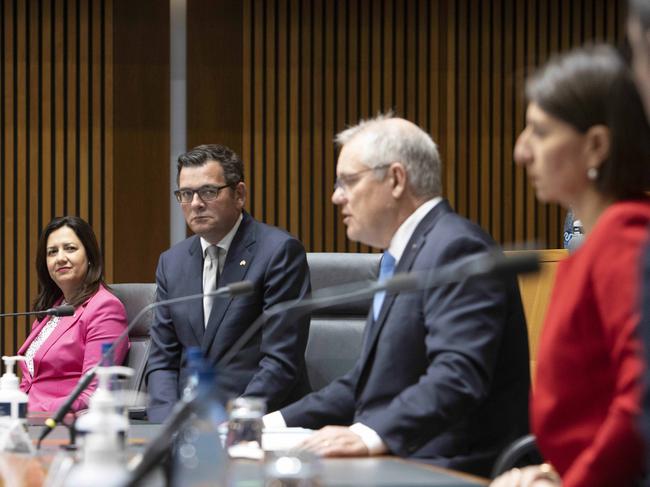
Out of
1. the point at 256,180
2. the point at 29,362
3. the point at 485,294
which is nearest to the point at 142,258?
the point at 256,180

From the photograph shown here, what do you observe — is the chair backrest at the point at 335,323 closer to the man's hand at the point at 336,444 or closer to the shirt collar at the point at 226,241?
the shirt collar at the point at 226,241

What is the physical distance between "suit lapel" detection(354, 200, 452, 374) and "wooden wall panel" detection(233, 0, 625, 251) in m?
3.97

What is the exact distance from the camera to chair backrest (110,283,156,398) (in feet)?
13.8

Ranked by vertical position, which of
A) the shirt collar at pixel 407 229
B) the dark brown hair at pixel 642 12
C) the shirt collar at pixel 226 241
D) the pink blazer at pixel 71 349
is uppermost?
the dark brown hair at pixel 642 12

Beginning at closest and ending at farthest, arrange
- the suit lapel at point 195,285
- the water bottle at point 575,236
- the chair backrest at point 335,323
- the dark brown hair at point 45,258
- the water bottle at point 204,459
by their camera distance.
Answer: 1. the water bottle at point 204,459
2. the suit lapel at point 195,285
3. the chair backrest at point 335,323
4. the water bottle at point 575,236
5. the dark brown hair at point 45,258

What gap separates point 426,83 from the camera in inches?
264

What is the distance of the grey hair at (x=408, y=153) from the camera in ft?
8.76

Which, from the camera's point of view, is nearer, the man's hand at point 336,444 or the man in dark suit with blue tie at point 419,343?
the man's hand at point 336,444

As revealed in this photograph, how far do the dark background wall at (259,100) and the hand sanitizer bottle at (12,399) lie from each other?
3.90 meters

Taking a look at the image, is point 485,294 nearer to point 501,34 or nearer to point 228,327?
point 228,327

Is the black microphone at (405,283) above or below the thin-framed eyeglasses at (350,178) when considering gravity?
below

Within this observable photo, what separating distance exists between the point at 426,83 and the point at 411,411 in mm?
4652

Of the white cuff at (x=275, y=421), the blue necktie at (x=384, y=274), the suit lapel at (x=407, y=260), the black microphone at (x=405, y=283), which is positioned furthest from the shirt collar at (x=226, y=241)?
the black microphone at (x=405, y=283)

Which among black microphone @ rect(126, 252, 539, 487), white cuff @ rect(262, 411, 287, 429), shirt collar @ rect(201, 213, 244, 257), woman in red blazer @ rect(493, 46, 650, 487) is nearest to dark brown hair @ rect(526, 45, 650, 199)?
woman in red blazer @ rect(493, 46, 650, 487)
